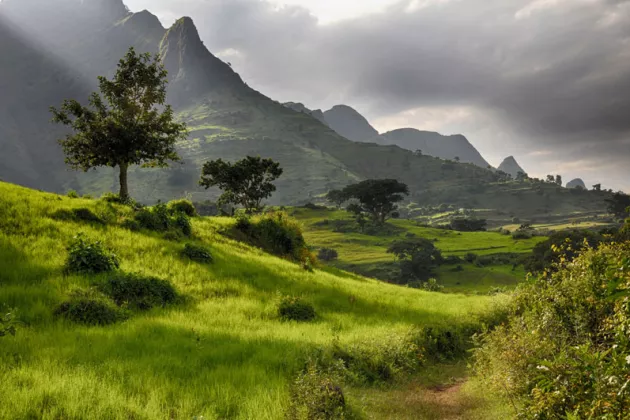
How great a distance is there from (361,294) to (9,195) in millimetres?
21760

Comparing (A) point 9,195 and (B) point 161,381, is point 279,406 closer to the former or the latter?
(B) point 161,381

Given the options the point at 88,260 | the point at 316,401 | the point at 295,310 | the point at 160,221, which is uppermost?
the point at 160,221

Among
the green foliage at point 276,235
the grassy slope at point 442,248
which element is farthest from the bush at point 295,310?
the grassy slope at point 442,248

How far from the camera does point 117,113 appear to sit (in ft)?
108

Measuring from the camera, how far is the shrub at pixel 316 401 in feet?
25.3

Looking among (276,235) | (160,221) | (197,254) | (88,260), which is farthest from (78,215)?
(276,235)

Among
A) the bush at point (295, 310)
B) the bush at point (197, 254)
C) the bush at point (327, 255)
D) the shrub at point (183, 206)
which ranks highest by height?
the shrub at point (183, 206)

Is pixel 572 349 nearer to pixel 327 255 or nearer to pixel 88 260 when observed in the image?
pixel 88 260

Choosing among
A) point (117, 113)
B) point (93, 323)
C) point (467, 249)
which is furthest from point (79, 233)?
point (467, 249)

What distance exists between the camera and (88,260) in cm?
1689

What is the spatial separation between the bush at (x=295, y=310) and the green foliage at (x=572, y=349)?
7472mm

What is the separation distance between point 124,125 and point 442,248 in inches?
4278

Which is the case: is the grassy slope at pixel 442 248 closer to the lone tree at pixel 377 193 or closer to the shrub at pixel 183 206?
the lone tree at pixel 377 193

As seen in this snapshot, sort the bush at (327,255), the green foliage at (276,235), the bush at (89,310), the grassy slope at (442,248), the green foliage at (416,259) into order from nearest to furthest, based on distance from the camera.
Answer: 1. the bush at (89,310)
2. the green foliage at (276,235)
3. the grassy slope at (442,248)
4. the green foliage at (416,259)
5. the bush at (327,255)
